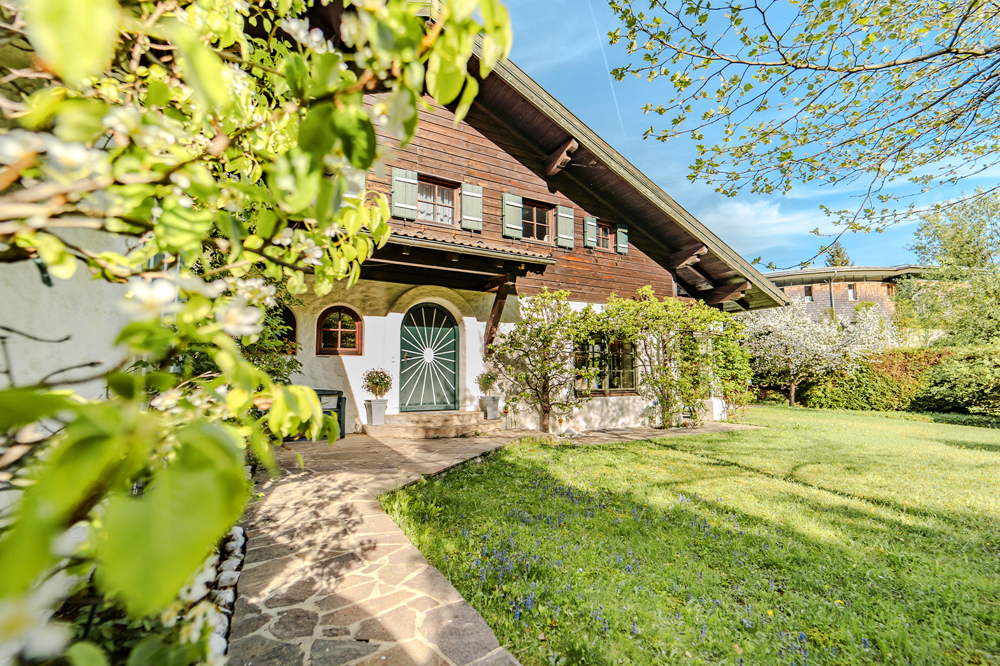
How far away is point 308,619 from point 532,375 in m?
6.89

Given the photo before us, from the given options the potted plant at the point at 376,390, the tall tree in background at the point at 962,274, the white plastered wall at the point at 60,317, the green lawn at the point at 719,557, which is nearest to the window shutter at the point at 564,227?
the potted plant at the point at 376,390

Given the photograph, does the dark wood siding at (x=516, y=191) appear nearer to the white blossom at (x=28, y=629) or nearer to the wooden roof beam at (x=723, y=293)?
the wooden roof beam at (x=723, y=293)

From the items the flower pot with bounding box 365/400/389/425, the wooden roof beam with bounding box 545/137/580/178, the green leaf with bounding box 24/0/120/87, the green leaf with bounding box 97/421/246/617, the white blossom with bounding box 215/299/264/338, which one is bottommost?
the flower pot with bounding box 365/400/389/425

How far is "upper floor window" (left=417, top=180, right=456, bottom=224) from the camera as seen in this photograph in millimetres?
8453

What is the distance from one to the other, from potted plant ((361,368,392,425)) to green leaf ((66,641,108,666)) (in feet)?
23.5

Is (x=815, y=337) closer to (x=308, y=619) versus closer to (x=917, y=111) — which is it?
(x=917, y=111)

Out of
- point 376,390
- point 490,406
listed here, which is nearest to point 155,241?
point 376,390

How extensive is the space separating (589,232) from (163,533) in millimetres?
10296

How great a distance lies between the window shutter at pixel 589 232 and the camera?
1002 cm

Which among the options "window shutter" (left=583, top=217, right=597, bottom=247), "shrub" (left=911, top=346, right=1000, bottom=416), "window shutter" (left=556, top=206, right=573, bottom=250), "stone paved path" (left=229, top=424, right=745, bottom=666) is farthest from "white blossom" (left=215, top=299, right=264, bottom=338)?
"shrub" (left=911, top=346, right=1000, bottom=416)

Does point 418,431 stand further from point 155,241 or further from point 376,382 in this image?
point 155,241

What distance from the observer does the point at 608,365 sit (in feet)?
33.5

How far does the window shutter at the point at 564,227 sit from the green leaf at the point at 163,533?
9.65 meters

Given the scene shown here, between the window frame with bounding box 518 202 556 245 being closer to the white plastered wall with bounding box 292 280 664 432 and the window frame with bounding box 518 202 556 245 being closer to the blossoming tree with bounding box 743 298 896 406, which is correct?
the white plastered wall with bounding box 292 280 664 432
